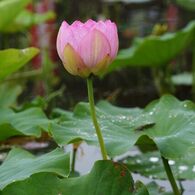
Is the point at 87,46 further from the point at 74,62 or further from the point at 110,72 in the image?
the point at 110,72

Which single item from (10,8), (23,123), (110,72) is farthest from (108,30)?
(110,72)

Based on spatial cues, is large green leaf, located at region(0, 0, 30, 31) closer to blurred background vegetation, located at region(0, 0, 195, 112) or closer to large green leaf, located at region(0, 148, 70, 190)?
blurred background vegetation, located at region(0, 0, 195, 112)

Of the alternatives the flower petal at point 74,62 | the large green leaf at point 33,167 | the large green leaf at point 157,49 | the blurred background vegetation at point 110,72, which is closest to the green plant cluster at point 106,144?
the large green leaf at point 33,167

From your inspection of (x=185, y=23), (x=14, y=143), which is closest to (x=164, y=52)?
(x=14, y=143)

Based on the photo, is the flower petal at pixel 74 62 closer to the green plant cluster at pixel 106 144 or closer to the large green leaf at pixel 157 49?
the green plant cluster at pixel 106 144

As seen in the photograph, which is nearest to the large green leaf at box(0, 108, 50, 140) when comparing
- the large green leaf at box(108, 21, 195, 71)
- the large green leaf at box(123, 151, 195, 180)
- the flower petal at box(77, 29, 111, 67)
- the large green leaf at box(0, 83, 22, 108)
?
the large green leaf at box(123, 151, 195, 180)

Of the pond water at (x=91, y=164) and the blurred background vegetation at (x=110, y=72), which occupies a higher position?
the pond water at (x=91, y=164)
